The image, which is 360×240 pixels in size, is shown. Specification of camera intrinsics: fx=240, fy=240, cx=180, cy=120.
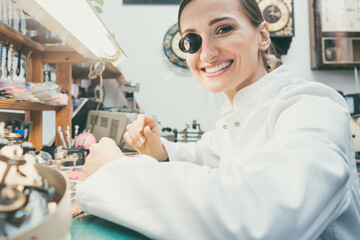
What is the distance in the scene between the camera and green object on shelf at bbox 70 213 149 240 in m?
0.41

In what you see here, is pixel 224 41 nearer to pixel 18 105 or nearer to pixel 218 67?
pixel 218 67

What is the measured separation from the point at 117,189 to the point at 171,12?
2530 millimetres

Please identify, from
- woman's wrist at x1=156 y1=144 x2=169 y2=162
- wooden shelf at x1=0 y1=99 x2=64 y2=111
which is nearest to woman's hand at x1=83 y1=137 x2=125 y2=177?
woman's wrist at x1=156 y1=144 x2=169 y2=162

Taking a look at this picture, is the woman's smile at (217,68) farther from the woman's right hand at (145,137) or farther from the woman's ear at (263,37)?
the woman's right hand at (145,137)

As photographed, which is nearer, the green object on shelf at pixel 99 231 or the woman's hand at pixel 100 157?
the green object on shelf at pixel 99 231

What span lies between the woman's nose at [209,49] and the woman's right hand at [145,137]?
0.38 m

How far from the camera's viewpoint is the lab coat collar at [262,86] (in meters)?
0.77

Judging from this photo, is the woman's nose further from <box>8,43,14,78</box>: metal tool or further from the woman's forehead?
<box>8,43,14,78</box>: metal tool

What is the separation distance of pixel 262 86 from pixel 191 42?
293 millimetres

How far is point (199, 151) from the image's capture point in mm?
1248

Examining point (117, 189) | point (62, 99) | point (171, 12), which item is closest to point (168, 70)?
point (171, 12)

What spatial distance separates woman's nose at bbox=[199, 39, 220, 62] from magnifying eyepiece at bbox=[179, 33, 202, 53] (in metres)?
0.02

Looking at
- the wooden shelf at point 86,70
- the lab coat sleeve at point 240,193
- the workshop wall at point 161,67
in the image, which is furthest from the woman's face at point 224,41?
the workshop wall at point 161,67

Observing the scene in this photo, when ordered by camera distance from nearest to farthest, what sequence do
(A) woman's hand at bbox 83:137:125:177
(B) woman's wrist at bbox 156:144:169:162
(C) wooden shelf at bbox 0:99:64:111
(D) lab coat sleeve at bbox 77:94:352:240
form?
(D) lab coat sleeve at bbox 77:94:352:240
(A) woman's hand at bbox 83:137:125:177
(C) wooden shelf at bbox 0:99:64:111
(B) woman's wrist at bbox 156:144:169:162
